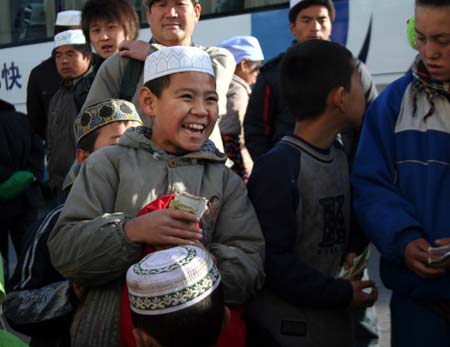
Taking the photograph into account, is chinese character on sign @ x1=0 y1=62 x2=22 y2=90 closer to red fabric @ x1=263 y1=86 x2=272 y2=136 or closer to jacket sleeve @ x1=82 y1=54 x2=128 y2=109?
red fabric @ x1=263 y1=86 x2=272 y2=136

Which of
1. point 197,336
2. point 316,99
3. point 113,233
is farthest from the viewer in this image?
point 316,99

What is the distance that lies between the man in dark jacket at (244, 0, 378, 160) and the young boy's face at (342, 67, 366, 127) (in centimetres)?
149

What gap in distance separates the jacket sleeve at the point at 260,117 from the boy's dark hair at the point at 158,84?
6.66 ft

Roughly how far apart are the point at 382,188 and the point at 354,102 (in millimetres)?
418

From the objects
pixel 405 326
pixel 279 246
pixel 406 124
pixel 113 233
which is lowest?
pixel 405 326

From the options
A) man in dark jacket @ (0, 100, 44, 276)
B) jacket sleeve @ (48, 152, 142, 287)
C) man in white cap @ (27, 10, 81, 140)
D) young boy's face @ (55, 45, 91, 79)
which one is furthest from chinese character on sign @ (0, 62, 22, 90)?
jacket sleeve @ (48, 152, 142, 287)

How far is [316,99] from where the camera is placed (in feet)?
10.2

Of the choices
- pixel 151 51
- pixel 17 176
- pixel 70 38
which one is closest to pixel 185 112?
pixel 151 51

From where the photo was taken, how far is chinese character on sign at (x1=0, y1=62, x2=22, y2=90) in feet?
40.0

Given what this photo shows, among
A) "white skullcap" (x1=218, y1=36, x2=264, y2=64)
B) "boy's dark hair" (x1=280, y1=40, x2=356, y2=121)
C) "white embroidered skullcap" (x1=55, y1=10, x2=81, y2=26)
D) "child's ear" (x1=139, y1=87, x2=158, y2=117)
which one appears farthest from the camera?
"white skullcap" (x1=218, y1=36, x2=264, y2=64)

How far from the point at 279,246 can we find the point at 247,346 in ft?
→ 1.44

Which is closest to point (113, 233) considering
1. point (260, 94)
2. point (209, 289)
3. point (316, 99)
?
point (209, 289)

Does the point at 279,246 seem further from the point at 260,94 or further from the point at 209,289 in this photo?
the point at 260,94

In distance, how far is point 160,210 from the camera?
2.51 m
